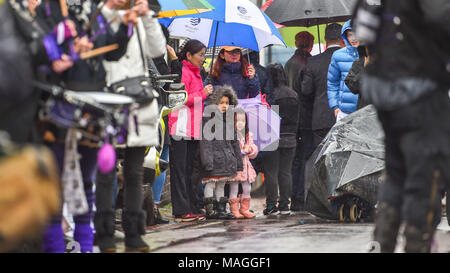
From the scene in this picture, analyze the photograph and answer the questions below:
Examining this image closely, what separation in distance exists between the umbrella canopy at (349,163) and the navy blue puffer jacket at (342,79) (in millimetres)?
857

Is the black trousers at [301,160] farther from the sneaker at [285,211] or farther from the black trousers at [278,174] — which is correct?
the sneaker at [285,211]

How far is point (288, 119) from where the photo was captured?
1112 centimetres

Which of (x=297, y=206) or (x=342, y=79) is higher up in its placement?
(x=342, y=79)

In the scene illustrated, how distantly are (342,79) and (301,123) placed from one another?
144cm

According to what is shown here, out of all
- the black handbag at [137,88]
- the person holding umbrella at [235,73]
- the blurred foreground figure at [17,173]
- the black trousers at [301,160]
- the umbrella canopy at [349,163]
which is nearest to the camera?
the blurred foreground figure at [17,173]

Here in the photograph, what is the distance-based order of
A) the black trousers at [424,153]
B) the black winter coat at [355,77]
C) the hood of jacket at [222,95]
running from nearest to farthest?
the black trousers at [424,153] → the black winter coat at [355,77] → the hood of jacket at [222,95]

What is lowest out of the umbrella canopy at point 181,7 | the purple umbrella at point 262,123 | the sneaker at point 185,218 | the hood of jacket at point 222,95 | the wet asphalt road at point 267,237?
the sneaker at point 185,218

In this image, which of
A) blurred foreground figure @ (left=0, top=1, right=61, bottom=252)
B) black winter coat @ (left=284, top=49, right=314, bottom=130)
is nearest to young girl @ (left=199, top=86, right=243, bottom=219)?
black winter coat @ (left=284, top=49, right=314, bottom=130)

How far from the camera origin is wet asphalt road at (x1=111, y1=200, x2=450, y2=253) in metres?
7.02

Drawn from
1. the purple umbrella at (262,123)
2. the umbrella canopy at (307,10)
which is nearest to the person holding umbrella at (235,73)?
the purple umbrella at (262,123)

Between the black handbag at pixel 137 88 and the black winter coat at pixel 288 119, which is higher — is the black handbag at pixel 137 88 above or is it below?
above

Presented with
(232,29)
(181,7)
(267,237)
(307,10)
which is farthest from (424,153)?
(307,10)

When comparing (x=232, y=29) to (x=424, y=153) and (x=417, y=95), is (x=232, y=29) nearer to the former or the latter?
(x=417, y=95)

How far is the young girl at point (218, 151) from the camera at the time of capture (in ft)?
33.0
